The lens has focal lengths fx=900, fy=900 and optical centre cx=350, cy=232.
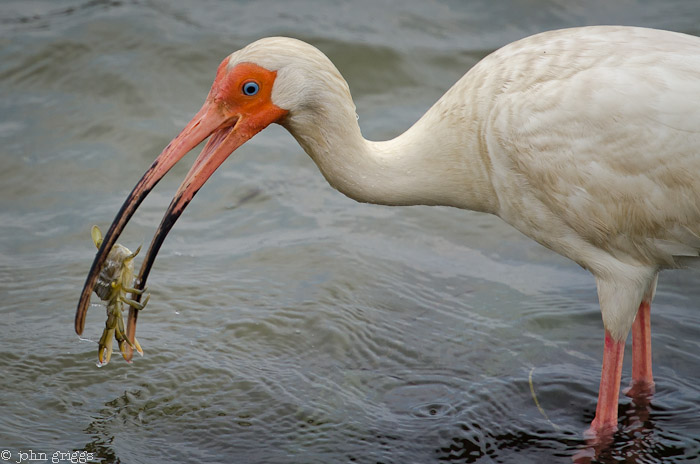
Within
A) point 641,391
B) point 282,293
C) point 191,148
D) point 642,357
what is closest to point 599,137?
point 642,357

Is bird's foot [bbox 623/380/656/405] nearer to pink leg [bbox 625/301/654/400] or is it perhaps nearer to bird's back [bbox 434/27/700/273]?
pink leg [bbox 625/301/654/400]

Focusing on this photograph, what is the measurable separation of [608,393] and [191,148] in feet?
8.85

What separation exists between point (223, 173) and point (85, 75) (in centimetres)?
237

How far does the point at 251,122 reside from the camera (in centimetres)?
476

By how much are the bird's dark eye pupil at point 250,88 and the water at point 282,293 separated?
1.88m

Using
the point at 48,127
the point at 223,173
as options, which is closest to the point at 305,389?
the point at 223,173

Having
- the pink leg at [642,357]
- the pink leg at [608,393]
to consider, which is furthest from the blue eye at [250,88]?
the pink leg at [642,357]

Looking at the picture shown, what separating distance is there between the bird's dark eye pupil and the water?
1880 mm

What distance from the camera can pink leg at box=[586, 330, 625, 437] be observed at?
5074mm

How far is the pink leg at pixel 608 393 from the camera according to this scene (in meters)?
5.07

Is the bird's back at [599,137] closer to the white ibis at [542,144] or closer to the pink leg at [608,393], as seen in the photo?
the white ibis at [542,144]

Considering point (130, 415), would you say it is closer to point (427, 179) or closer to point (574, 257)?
point (427, 179)

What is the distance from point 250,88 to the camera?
4.68 metres

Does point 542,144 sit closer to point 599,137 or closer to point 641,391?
point 599,137
